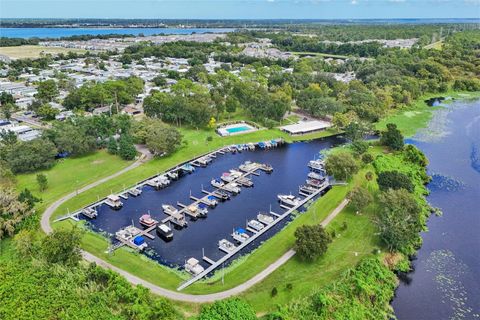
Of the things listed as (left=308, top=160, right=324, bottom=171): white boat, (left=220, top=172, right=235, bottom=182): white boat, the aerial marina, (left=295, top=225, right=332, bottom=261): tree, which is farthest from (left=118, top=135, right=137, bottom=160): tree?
(left=295, top=225, right=332, bottom=261): tree

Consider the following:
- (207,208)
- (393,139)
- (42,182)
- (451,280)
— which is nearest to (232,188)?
(207,208)

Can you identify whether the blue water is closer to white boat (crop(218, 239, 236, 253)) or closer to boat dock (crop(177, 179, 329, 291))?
boat dock (crop(177, 179, 329, 291))

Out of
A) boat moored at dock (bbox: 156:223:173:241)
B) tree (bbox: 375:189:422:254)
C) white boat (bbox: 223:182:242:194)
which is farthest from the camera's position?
white boat (bbox: 223:182:242:194)

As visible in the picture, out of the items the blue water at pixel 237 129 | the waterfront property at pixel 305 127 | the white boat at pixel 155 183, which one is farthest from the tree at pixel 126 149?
the waterfront property at pixel 305 127

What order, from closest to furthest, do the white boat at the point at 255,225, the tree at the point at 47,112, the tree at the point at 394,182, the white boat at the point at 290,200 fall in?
the white boat at the point at 255,225 < the tree at the point at 394,182 < the white boat at the point at 290,200 < the tree at the point at 47,112

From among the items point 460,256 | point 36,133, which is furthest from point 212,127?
point 460,256

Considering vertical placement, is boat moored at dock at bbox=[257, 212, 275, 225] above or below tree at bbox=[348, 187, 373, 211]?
below

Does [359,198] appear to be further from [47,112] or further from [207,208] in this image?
[47,112]

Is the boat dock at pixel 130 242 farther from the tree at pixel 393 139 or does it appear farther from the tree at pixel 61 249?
the tree at pixel 393 139

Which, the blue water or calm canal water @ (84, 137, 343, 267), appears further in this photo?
the blue water
